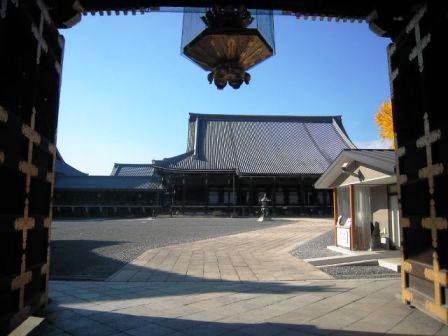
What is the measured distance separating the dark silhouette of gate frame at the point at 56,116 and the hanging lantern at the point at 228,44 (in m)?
0.37

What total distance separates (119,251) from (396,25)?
33.4 feet

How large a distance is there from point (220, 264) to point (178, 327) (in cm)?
585

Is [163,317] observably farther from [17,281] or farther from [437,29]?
[437,29]

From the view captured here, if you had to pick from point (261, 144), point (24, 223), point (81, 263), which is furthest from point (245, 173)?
point (24, 223)

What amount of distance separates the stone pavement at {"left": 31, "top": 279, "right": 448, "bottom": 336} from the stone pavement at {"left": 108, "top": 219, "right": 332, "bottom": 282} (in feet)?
6.72

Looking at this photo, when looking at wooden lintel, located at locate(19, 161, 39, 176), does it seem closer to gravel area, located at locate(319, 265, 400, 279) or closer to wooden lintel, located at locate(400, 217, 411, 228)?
wooden lintel, located at locate(400, 217, 411, 228)

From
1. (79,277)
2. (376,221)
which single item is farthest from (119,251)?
(376,221)

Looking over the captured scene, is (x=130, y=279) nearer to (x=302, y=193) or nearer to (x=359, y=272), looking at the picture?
(x=359, y=272)

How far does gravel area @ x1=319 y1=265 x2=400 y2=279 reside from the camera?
7688 mm

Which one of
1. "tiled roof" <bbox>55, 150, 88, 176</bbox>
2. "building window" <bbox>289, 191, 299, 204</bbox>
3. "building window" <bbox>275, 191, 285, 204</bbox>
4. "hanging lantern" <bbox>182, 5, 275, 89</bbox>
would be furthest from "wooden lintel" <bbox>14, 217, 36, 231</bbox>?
"tiled roof" <bbox>55, 150, 88, 176</bbox>

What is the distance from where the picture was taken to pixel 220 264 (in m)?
9.43

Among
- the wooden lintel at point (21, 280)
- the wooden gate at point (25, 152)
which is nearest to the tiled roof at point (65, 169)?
the wooden gate at point (25, 152)

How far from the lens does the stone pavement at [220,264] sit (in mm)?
7812

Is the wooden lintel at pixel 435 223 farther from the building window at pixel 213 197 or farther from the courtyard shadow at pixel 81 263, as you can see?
the building window at pixel 213 197
